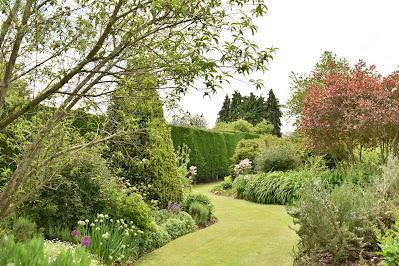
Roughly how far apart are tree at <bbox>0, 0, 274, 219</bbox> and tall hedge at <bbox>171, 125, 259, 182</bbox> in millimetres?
13837

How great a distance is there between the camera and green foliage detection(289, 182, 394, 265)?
462cm

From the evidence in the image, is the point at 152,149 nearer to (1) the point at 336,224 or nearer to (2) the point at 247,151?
(1) the point at 336,224

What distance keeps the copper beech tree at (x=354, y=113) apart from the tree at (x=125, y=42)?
8.79 metres

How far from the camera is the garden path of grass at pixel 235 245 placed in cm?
589

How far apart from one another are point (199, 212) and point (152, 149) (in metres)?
3.46

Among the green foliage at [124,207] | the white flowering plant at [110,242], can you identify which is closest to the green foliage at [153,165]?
the green foliage at [124,207]

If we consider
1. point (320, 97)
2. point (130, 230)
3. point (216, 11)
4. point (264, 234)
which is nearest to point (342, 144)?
point (320, 97)

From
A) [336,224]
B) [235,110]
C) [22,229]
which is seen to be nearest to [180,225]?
[22,229]

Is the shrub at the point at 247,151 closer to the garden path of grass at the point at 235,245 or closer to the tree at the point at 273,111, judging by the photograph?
the garden path of grass at the point at 235,245

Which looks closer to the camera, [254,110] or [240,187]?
[240,187]

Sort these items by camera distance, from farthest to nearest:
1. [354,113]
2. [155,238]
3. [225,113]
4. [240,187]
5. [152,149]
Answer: [225,113] < [240,187] < [354,113] < [155,238] < [152,149]

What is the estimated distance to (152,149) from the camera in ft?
19.2

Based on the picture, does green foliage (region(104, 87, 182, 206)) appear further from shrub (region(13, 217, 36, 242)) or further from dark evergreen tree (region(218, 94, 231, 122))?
dark evergreen tree (region(218, 94, 231, 122))

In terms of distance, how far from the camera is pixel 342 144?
1265 centimetres
